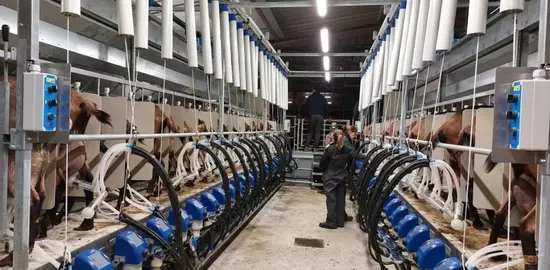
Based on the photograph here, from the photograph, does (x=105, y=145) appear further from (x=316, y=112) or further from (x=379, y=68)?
(x=316, y=112)

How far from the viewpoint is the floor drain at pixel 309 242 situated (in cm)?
424

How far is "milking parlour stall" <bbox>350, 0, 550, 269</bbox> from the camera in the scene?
1.25m

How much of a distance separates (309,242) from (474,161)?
91.1 inches

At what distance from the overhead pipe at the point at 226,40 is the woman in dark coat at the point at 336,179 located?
1828 mm

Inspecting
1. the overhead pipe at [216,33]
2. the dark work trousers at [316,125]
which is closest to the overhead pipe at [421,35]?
the overhead pipe at [216,33]

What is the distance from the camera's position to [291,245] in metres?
4.20

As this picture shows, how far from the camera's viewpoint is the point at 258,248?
405 centimetres

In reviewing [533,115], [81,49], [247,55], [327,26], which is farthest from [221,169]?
[327,26]

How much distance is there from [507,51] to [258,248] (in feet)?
10.5

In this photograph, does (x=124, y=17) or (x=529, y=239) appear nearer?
(x=529, y=239)

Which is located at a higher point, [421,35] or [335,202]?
[421,35]

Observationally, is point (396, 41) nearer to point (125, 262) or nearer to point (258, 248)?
point (258, 248)

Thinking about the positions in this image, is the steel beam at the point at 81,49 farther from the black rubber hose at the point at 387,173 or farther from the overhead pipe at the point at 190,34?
the black rubber hose at the point at 387,173

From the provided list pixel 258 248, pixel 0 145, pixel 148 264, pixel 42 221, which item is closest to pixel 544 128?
pixel 0 145
